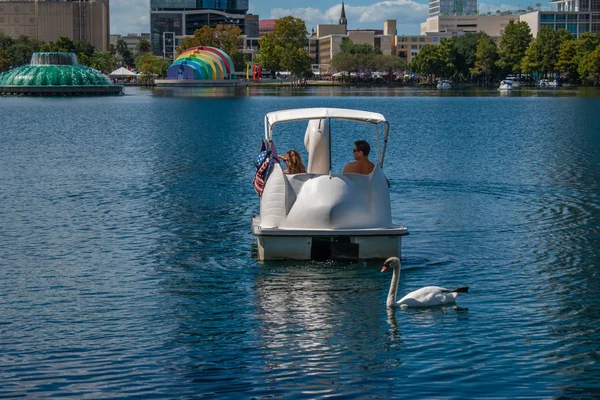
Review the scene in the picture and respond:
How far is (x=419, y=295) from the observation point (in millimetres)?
18766

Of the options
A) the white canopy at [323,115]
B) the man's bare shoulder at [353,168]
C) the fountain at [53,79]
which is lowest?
the man's bare shoulder at [353,168]

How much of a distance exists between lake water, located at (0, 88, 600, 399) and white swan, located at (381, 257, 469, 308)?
0.78 feet

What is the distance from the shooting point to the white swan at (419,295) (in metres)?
18.6

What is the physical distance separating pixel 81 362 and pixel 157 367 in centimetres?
124

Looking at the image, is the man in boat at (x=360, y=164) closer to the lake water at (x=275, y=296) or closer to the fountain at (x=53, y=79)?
the lake water at (x=275, y=296)

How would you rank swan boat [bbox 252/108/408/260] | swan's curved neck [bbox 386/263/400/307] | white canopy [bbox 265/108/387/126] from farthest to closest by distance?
white canopy [bbox 265/108/387/126] < swan boat [bbox 252/108/408/260] < swan's curved neck [bbox 386/263/400/307]

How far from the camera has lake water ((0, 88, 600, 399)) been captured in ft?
49.5

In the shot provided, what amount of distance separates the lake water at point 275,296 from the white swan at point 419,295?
24 centimetres

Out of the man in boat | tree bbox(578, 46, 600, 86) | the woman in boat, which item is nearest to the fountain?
tree bbox(578, 46, 600, 86)

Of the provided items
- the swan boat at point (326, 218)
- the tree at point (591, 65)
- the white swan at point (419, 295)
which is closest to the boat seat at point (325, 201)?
the swan boat at point (326, 218)

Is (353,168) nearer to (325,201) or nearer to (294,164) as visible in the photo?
(294,164)

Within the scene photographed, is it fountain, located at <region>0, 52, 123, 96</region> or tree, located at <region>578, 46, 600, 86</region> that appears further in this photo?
tree, located at <region>578, 46, 600, 86</region>

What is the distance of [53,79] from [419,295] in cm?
16274

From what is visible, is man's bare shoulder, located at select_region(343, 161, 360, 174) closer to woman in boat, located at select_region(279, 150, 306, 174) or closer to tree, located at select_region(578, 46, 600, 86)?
woman in boat, located at select_region(279, 150, 306, 174)
